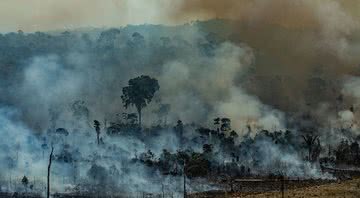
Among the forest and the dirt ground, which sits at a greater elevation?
the forest

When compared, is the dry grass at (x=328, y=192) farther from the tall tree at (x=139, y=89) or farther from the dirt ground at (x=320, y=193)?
the tall tree at (x=139, y=89)

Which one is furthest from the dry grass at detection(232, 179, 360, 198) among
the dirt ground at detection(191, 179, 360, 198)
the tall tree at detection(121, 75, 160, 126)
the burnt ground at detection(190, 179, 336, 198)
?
the tall tree at detection(121, 75, 160, 126)

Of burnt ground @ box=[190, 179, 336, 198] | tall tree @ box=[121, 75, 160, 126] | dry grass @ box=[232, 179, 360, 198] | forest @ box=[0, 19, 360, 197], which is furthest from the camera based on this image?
tall tree @ box=[121, 75, 160, 126]

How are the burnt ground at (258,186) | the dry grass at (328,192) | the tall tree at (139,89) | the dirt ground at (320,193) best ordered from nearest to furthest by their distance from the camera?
the dry grass at (328,192)
the dirt ground at (320,193)
the burnt ground at (258,186)
the tall tree at (139,89)

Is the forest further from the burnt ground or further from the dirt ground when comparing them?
the dirt ground

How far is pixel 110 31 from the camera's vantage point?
19488cm

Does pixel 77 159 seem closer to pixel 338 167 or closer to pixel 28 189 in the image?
pixel 28 189

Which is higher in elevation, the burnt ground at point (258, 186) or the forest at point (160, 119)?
the forest at point (160, 119)

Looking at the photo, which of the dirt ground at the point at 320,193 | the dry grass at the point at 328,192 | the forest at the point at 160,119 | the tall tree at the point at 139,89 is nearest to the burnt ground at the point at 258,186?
the dirt ground at the point at 320,193

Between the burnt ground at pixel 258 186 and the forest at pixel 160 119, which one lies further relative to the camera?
the forest at pixel 160 119

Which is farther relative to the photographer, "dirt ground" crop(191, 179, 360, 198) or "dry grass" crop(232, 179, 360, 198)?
"dirt ground" crop(191, 179, 360, 198)

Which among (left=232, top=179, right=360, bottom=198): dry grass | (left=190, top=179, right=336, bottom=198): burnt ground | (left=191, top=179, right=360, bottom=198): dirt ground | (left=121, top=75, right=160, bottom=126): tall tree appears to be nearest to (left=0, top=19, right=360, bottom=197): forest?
(left=121, top=75, right=160, bottom=126): tall tree

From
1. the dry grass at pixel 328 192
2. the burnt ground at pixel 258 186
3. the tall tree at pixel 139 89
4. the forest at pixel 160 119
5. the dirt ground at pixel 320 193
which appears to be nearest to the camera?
the dry grass at pixel 328 192

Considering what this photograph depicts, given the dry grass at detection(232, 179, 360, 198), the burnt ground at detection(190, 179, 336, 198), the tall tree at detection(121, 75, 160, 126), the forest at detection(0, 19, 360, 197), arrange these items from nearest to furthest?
the dry grass at detection(232, 179, 360, 198), the burnt ground at detection(190, 179, 336, 198), the forest at detection(0, 19, 360, 197), the tall tree at detection(121, 75, 160, 126)
